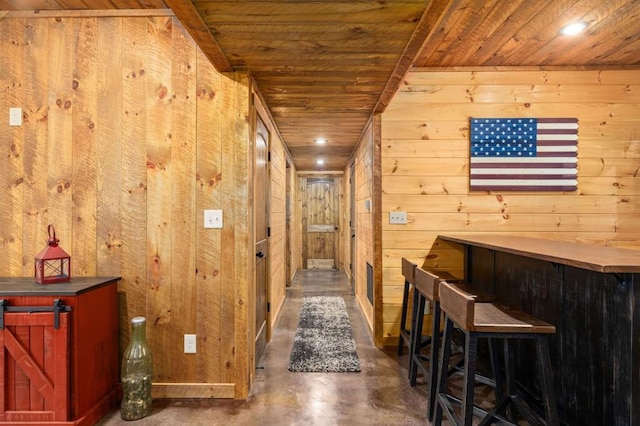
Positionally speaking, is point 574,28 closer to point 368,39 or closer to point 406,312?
point 368,39

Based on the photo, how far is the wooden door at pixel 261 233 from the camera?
2.86 m

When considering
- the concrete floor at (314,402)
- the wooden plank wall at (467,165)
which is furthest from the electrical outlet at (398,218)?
the concrete floor at (314,402)

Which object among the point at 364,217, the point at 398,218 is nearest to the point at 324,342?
the point at 398,218

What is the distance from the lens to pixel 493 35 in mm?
2611

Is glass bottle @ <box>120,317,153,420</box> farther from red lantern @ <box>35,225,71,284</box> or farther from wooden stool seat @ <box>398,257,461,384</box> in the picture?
wooden stool seat @ <box>398,257,461,384</box>

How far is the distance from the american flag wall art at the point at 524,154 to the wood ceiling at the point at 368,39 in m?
0.55

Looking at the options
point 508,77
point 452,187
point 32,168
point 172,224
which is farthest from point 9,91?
point 508,77

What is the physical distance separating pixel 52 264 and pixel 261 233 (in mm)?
1488

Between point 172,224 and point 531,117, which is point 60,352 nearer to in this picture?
point 172,224

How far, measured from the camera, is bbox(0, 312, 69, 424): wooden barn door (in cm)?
184

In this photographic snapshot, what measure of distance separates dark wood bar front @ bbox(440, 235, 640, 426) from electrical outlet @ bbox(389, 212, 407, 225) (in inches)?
34.7

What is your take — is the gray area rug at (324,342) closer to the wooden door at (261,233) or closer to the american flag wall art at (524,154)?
the wooden door at (261,233)

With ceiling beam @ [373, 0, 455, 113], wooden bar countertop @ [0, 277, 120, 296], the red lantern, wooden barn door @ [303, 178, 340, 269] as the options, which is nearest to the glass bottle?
wooden bar countertop @ [0, 277, 120, 296]

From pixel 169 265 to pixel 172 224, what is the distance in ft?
0.89
